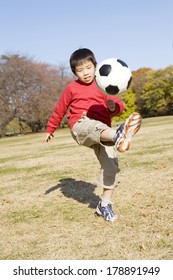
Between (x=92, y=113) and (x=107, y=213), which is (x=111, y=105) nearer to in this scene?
(x=92, y=113)

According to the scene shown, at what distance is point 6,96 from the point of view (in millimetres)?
47531

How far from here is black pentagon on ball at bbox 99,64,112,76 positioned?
4.47 metres

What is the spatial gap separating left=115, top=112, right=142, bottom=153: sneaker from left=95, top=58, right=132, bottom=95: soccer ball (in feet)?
1.97

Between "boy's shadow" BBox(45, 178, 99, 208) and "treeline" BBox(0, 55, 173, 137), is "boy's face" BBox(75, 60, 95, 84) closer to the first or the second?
"boy's shadow" BBox(45, 178, 99, 208)

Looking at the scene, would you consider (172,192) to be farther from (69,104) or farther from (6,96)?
(6,96)

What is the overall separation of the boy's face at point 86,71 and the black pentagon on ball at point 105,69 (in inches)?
5.5

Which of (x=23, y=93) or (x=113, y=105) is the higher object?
(x=113, y=105)

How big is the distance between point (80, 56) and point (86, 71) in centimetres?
21

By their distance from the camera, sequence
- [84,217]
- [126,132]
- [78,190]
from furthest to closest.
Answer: [78,190], [84,217], [126,132]

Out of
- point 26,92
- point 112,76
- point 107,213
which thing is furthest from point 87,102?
point 26,92

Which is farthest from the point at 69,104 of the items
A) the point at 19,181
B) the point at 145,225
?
the point at 19,181

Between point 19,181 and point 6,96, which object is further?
point 6,96

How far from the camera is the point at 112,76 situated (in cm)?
451

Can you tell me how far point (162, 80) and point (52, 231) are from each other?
194 feet
